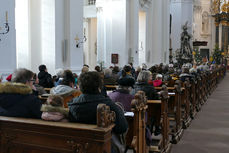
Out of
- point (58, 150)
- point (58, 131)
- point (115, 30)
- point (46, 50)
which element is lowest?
point (58, 150)

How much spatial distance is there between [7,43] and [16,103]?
4.99 meters

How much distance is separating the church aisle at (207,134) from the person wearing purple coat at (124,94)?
4.80ft

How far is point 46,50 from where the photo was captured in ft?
33.3

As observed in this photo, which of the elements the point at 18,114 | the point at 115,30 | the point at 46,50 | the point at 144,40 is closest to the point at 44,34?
the point at 46,50

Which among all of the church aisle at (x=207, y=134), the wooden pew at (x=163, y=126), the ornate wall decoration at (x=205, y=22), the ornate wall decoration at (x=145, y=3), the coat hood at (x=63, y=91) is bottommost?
the church aisle at (x=207, y=134)

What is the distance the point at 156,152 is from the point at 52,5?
23.2 ft

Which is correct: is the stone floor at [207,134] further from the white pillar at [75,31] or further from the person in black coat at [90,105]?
the white pillar at [75,31]

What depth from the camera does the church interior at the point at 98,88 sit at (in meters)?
2.67

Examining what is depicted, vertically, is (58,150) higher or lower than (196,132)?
higher

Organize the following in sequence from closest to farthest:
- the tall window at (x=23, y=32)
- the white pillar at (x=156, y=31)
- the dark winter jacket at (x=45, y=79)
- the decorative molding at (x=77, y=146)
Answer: the decorative molding at (x=77, y=146), the dark winter jacket at (x=45, y=79), the tall window at (x=23, y=32), the white pillar at (x=156, y=31)

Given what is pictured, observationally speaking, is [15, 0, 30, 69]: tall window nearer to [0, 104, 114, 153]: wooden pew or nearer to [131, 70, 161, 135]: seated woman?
[131, 70, 161, 135]: seated woman

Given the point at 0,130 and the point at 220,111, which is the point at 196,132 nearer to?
the point at 220,111

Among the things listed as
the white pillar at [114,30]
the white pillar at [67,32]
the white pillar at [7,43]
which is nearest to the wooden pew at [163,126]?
the white pillar at [7,43]

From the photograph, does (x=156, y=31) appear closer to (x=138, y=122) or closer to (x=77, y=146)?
(x=138, y=122)
